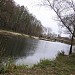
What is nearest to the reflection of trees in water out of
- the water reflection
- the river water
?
the river water

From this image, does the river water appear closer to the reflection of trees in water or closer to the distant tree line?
the reflection of trees in water

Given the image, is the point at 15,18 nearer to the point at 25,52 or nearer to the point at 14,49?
the point at 14,49

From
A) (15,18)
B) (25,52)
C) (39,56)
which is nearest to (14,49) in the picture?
(25,52)

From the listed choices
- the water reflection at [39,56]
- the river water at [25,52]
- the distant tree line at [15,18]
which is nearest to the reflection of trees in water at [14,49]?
the river water at [25,52]

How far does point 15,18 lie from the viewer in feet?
273

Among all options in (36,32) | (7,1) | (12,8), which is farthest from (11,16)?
(36,32)

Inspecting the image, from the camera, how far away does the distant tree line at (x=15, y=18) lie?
71.2 m

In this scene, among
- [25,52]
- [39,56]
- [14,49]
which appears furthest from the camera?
[14,49]

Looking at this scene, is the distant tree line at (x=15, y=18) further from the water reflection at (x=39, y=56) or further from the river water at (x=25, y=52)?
the river water at (x=25, y=52)

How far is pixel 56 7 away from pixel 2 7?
2135 inches

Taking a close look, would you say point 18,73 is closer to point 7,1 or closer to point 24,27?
point 7,1

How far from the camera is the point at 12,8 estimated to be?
250 ft

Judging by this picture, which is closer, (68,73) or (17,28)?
(68,73)

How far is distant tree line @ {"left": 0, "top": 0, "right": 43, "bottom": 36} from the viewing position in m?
71.2
